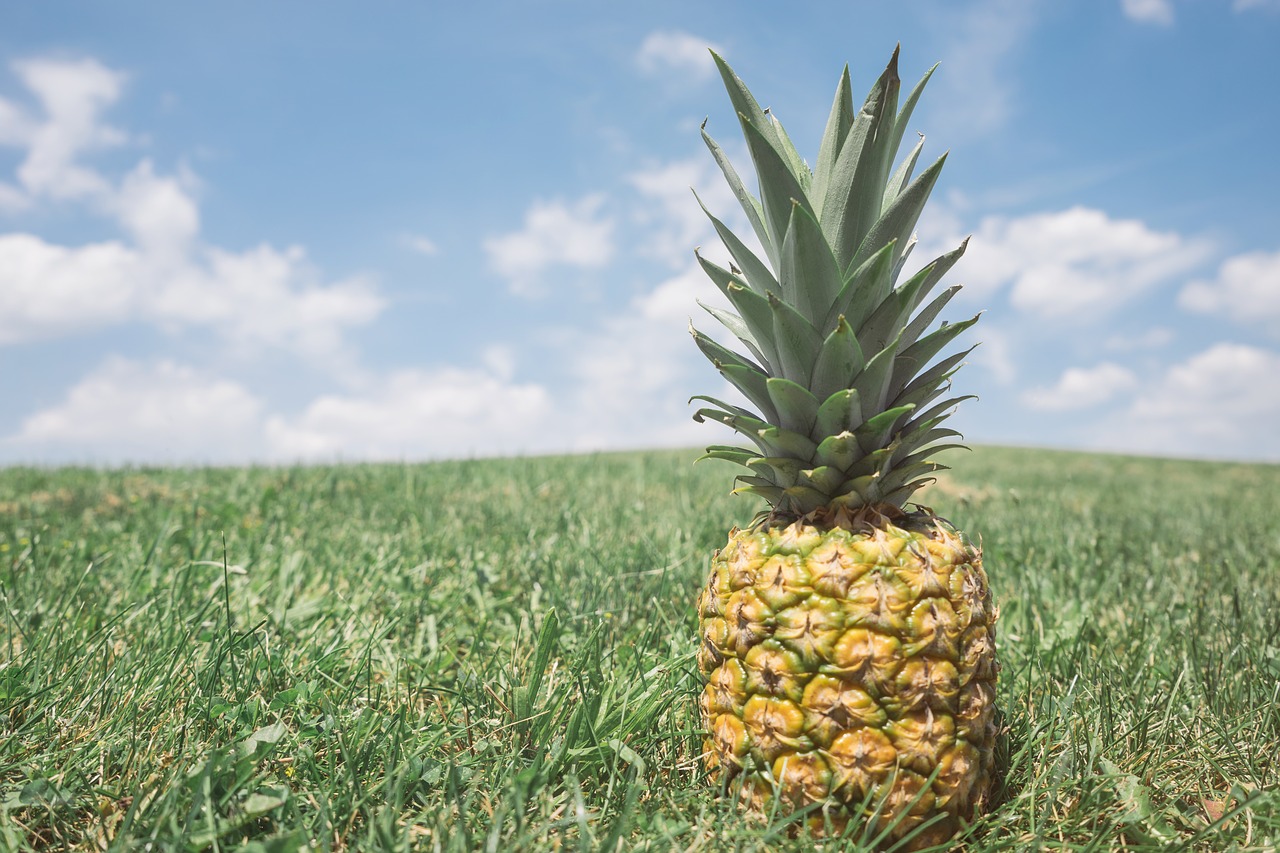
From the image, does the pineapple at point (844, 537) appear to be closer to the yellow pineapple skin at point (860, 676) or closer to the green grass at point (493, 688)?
the yellow pineapple skin at point (860, 676)

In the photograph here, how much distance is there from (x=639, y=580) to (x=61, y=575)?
3383 mm

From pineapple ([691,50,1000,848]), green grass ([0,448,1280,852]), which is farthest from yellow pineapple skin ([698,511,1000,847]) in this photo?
green grass ([0,448,1280,852])

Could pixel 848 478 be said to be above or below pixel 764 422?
below

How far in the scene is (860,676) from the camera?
215 cm

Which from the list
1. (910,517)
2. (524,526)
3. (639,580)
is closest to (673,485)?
(524,526)

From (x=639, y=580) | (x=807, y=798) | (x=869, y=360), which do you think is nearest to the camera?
(x=807, y=798)

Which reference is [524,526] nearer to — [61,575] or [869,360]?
[61,575]

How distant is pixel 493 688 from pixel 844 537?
1.61 metres

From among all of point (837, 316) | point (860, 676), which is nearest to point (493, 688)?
point (860, 676)

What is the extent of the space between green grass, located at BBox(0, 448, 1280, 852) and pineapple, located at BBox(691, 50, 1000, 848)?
0.24m

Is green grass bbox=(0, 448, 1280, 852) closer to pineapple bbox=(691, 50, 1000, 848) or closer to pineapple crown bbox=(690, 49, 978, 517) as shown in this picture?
pineapple bbox=(691, 50, 1000, 848)

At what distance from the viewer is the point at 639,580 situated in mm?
Answer: 4332

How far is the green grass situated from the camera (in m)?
2.24

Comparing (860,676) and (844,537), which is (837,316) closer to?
(844,537)
